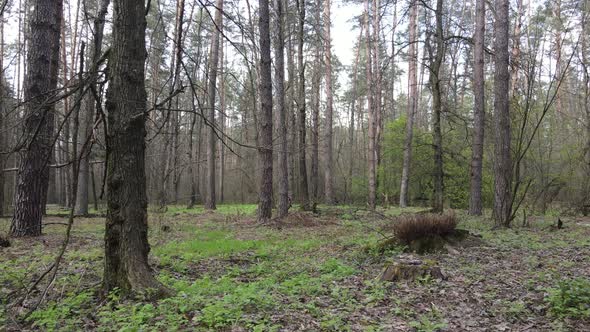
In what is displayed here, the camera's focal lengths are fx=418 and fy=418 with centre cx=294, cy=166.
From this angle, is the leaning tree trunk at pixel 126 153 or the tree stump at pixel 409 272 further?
the tree stump at pixel 409 272

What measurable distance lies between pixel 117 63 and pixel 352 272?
3895 mm

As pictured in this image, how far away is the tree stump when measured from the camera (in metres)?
5.24

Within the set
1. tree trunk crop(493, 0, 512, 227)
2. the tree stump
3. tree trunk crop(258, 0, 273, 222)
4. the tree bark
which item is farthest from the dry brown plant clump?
tree trunk crop(258, 0, 273, 222)

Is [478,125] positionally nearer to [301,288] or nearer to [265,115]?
[265,115]

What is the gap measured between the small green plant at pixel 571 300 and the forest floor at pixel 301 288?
0.09 metres

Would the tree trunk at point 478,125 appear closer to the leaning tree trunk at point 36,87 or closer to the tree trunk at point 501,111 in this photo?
the tree trunk at point 501,111

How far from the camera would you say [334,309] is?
4.14 metres

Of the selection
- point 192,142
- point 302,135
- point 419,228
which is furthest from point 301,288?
point 302,135

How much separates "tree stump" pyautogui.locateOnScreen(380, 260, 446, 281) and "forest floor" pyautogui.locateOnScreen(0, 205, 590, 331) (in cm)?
16

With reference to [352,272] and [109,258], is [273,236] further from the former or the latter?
[109,258]

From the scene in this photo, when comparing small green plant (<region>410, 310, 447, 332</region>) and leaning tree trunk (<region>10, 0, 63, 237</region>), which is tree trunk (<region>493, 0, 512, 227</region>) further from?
leaning tree trunk (<region>10, 0, 63, 237</region>)

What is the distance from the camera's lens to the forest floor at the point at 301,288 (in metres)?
3.67

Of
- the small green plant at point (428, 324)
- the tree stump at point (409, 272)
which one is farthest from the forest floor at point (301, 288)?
the tree stump at point (409, 272)

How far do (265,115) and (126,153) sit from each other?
7789 mm
